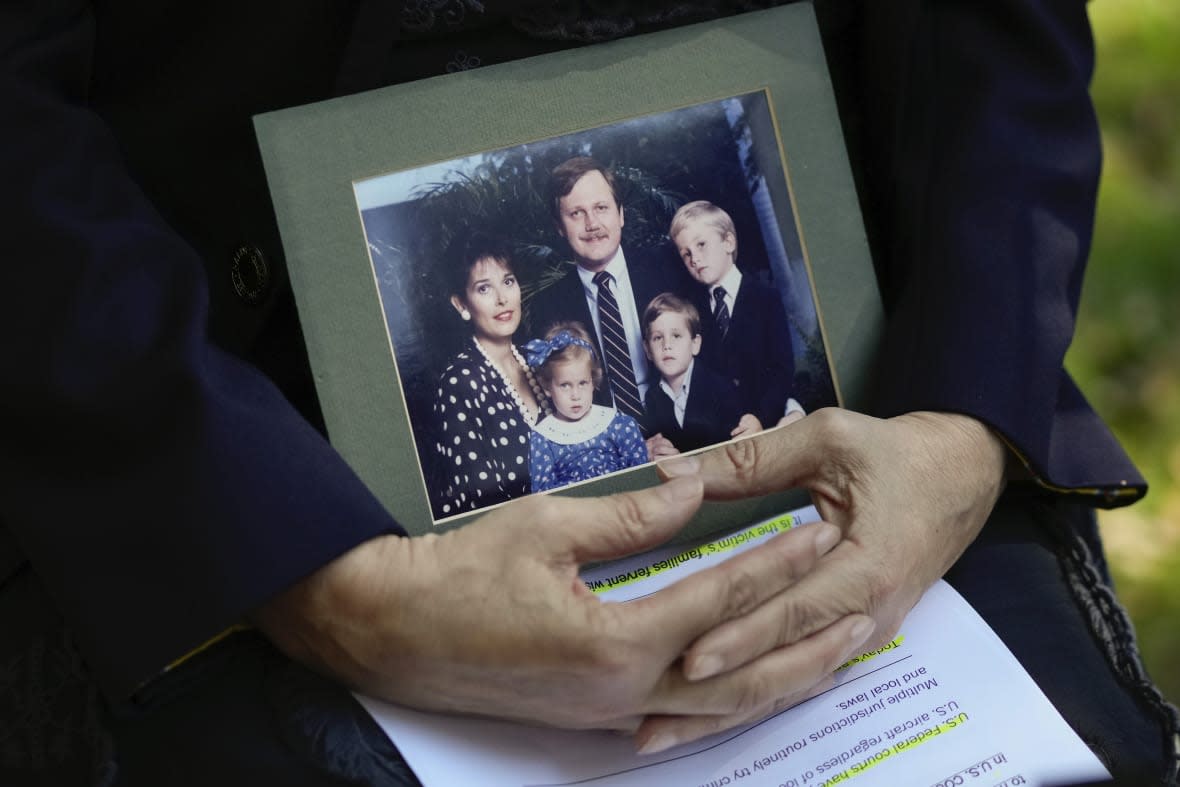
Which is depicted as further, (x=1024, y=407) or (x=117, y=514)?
(x=1024, y=407)

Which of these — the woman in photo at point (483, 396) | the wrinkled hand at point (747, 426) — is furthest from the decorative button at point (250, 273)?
the wrinkled hand at point (747, 426)

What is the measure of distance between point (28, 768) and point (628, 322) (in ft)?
1.68

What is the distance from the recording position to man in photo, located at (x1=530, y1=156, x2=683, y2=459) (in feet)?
2.74

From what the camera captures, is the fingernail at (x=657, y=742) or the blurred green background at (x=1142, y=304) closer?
the fingernail at (x=657, y=742)

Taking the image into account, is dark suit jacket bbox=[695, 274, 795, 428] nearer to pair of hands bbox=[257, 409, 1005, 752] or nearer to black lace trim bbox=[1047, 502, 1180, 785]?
pair of hands bbox=[257, 409, 1005, 752]

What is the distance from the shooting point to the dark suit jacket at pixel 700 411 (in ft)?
2.77

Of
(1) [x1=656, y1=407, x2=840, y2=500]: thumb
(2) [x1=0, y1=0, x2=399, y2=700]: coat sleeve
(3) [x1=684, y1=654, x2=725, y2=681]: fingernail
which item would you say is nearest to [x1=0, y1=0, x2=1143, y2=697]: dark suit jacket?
(2) [x1=0, y1=0, x2=399, y2=700]: coat sleeve

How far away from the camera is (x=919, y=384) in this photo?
887 millimetres

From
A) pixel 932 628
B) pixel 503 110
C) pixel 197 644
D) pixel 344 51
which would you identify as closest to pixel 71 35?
pixel 344 51

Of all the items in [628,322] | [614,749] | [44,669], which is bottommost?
[614,749]

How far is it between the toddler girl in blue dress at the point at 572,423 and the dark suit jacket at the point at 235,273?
0.13 metres

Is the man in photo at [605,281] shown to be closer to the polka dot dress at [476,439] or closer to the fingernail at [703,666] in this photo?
the polka dot dress at [476,439]

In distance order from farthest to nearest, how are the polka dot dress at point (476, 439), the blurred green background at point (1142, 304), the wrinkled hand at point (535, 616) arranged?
the blurred green background at point (1142, 304), the polka dot dress at point (476, 439), the wrinkled hand at point (535, 616)

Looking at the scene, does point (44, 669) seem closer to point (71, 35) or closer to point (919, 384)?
point (71, 35)
